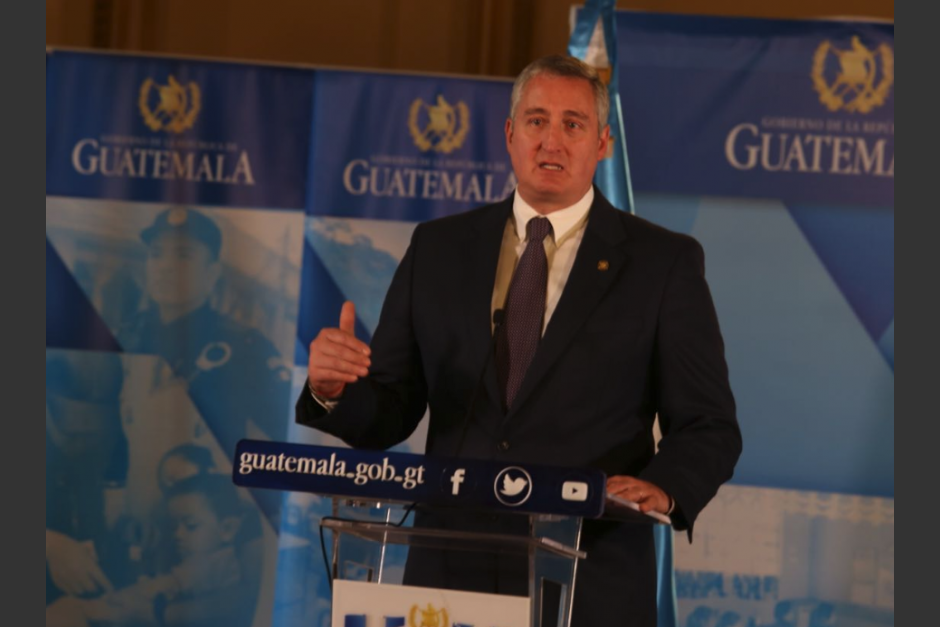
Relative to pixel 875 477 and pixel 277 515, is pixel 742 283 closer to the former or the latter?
pixel 875 477

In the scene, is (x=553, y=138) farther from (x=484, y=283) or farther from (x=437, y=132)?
(x=437, y=132)

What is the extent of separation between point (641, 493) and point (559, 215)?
0.68 m

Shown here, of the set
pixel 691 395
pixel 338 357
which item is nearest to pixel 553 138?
pixel 691 395

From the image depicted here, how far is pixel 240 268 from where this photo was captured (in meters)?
4.86

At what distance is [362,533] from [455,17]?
4211 mm

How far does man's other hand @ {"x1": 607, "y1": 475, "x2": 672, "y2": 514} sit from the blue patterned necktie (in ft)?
1.22

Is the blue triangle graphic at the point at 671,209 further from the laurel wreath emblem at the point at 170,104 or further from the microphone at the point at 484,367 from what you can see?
the microphone at the point at 484,367

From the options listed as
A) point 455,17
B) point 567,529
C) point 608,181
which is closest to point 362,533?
point 567,529

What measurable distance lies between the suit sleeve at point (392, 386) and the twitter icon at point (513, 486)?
0.50 meters

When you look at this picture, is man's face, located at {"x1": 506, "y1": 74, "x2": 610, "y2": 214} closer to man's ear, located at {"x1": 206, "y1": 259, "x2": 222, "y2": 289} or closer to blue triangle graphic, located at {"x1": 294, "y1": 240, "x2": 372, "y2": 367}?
blue triangle graphic, located at {"x1": 294, "y1": 240, "x2": 372, "y2": 367}

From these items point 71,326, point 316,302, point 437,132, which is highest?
point 437,132

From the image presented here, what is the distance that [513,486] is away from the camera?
1.65 meters

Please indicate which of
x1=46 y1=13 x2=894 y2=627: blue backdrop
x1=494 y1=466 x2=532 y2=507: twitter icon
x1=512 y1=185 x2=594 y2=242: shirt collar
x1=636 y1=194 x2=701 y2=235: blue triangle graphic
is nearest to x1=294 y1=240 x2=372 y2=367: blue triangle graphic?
x1=46 y1=13 x2=894 y2=627: blue backdrop

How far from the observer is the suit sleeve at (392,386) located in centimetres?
213
